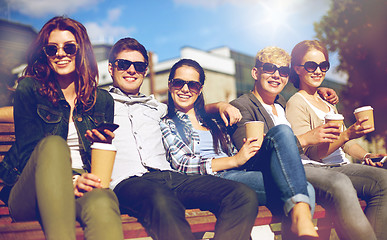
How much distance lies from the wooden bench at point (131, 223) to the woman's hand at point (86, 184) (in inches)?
8.9

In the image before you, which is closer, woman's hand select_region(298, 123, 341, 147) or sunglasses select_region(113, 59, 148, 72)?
woman's hand select_region(298, 123, 341, 147)

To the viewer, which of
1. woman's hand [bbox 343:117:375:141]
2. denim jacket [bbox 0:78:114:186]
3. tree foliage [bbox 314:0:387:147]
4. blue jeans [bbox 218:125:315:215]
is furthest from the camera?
tree foliage [bbox 314:0:387:147]

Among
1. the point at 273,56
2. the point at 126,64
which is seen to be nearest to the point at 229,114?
the point at 273,56

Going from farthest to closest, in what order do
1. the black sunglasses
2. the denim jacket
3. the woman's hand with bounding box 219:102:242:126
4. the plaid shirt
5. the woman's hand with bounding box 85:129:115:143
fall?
the black sunglasses → the woman's hand with bounding box 219:102:242:126 → the plaid shirt → the denim jacket → the woman's hand with bounding box 85:129:115:143

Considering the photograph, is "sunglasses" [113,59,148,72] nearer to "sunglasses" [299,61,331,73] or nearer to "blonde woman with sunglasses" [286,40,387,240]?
"blonde woman with sunglasses" [286,40,387,240]

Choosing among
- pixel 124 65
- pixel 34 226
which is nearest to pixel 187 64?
pixel 124 65

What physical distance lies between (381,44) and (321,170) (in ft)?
38.2

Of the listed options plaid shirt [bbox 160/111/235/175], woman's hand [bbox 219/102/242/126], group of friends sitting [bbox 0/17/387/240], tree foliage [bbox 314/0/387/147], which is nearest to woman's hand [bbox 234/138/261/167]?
group of friends sitting [bbox 0/17/387/240]

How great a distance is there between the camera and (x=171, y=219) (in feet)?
7.45

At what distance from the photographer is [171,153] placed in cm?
312

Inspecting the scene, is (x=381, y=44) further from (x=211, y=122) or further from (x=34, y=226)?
(x=34, y=226)

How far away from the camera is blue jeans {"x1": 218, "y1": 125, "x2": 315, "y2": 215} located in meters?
2.64

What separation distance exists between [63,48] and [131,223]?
4.89 ft

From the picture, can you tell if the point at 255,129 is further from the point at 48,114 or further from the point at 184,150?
the point at 48,114
